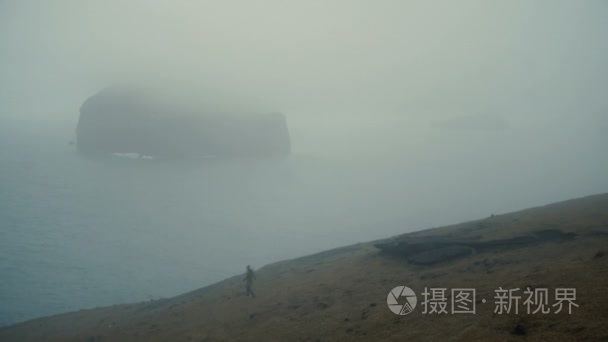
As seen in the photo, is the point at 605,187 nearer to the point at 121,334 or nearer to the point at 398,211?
the point at 398,211

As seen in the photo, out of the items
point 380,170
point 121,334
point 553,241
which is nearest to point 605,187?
point 380,170

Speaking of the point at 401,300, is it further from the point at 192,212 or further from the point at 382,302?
the point at 192,212

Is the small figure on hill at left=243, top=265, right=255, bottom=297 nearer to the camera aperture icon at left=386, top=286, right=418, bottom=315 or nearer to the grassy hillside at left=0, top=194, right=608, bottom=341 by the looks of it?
the grassy hillside at left=0, top=194, right=608, bottom=341

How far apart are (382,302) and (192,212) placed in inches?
3794

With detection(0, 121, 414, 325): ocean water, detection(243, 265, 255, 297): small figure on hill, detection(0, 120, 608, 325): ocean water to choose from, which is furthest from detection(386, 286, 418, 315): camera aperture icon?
detection(0, 121, 414, 325): ocean water

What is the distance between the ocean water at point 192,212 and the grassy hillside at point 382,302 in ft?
72.2

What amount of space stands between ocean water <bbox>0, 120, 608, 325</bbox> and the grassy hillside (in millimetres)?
22011

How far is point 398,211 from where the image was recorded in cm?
11181

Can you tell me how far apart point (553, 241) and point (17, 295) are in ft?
230

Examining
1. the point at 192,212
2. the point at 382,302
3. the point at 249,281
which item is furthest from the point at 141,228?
the point at 382,302

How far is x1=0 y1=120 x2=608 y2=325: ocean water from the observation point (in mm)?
65125

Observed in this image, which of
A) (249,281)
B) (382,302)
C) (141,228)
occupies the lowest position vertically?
(382,302)

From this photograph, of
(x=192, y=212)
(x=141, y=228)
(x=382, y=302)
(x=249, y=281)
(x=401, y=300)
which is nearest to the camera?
(x=401, y=300)

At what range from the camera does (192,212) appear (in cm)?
11275
